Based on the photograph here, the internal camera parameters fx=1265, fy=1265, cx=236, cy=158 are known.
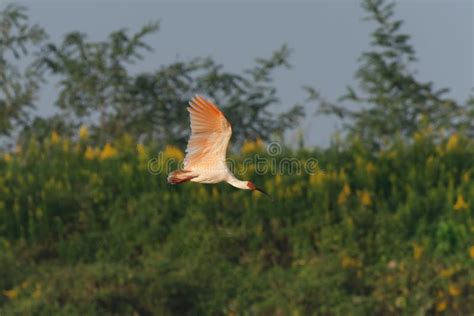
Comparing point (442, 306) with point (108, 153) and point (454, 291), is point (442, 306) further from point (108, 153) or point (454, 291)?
point (108, 153)

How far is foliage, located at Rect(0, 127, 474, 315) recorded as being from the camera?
11.0 m

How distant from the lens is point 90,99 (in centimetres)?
1584

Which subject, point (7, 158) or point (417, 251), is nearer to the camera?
point (417, 251)

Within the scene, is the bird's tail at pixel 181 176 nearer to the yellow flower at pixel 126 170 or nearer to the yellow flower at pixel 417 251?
the yellow flower at pixel 417 251

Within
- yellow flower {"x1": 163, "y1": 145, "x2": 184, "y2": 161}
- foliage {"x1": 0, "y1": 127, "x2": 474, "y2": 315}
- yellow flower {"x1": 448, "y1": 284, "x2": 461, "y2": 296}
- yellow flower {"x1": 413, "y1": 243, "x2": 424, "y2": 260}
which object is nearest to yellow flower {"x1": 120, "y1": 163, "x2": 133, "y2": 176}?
foliage {"x1": 0, "y1": 127, "x2": 474, "y2": 315}

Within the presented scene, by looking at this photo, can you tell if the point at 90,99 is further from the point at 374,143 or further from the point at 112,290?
the point at 112,290

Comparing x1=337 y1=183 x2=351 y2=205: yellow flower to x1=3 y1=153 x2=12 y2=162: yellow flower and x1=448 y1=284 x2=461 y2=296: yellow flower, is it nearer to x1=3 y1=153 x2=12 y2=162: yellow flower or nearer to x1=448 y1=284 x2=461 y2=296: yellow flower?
x1=448 y1=284 x2=461 y2=296: yellow flower

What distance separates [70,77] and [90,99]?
1.30 ft

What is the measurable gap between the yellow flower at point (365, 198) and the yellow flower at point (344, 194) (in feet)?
0.38

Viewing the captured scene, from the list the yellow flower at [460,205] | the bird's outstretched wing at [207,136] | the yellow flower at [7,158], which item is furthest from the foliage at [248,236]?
the bird's outstretched wing at [207,136]

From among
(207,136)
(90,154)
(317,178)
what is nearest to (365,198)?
(317,178)

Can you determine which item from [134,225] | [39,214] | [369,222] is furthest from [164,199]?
[369,222]

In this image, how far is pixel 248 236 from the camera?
1173 centimetres

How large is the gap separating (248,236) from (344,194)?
100 centimetres
